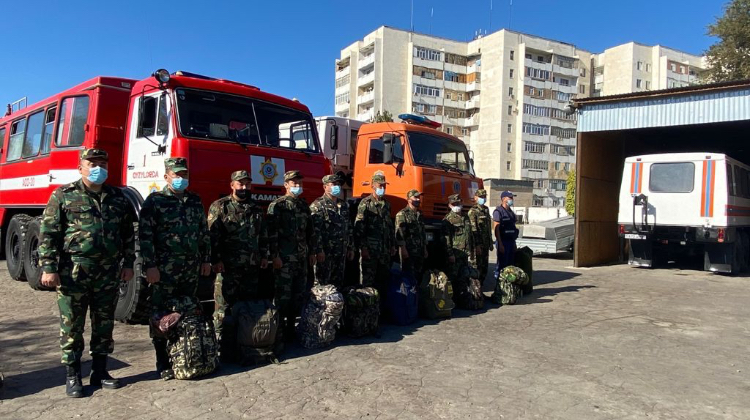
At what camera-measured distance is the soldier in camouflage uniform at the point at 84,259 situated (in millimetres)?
3689

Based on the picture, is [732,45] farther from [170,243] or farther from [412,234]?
[170,243]

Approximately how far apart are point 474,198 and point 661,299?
338 centimetres

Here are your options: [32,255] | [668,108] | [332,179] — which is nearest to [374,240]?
[332,179]

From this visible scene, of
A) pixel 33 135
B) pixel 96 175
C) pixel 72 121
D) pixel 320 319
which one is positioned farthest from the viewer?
pixel 33 135

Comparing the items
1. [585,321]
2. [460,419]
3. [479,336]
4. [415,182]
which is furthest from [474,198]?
[460,419]

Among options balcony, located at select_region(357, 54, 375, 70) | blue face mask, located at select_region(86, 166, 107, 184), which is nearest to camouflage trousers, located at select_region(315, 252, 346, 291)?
blue face mask, located at select_region(86, 166, 107, 184)

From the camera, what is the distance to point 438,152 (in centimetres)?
852

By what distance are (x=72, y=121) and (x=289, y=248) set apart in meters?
3.90

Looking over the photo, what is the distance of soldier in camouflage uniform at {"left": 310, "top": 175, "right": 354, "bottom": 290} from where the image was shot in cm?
566

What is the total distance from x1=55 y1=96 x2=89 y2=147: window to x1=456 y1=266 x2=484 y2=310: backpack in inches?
211

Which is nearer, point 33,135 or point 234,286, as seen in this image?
point 234,286

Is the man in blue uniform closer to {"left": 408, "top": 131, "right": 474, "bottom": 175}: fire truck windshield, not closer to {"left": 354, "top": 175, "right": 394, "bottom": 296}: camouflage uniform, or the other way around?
{"left": 408, "top": 131, "right": 474, "bottom": 175}: fire truck windshield

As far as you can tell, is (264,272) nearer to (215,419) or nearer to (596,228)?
(215,419)

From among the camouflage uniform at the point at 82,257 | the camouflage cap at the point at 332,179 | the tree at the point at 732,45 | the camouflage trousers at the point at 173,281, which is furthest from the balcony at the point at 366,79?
the camouflage uniform at the point at 82,257
